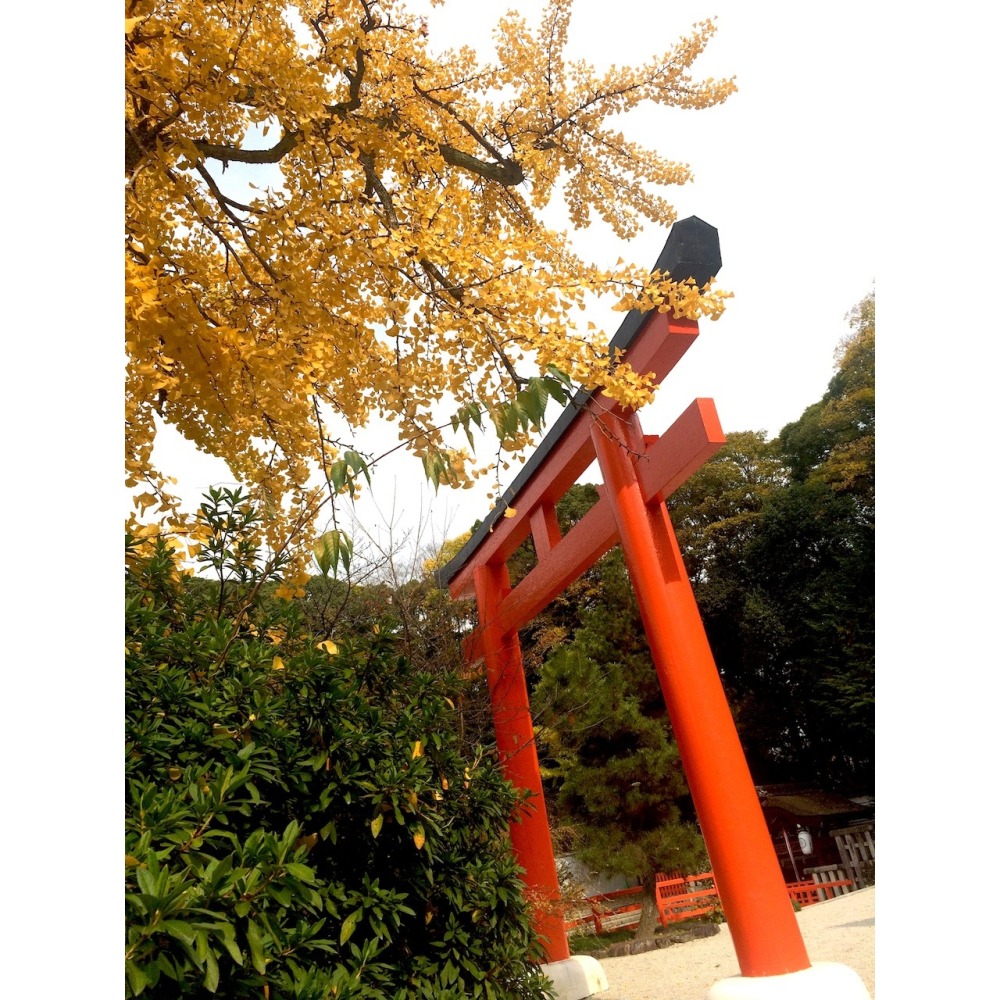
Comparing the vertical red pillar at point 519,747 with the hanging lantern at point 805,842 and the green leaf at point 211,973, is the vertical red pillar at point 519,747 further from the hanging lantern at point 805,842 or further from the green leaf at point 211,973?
the hanging lantern at point 805,842

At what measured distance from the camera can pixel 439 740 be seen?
177 centimetres

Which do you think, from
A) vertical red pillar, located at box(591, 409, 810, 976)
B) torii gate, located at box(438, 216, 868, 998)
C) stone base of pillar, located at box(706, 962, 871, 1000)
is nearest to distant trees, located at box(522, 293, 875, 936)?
torii gate, located at box(438, 216, 868, 998)

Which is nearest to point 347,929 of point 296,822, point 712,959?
point 296,822

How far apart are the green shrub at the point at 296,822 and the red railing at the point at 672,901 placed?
19.1 ft

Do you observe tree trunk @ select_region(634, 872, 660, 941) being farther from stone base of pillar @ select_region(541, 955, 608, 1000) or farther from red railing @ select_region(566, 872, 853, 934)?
stone base of pillar @ select_region(541, 955, 608, 1000)

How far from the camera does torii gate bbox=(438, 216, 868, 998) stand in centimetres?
261

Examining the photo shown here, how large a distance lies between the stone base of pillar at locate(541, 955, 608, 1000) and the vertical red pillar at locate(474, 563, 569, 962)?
0.34 feet

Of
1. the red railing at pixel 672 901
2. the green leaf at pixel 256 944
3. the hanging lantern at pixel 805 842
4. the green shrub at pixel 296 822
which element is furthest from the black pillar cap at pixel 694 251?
the hanging lantern at pixel 805 842

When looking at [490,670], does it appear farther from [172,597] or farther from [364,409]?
→ [172,597]

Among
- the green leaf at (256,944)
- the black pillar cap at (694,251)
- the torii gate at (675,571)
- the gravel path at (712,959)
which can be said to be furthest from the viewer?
the gravel path at (712,959)

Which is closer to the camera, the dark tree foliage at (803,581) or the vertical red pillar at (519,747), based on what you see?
the vertical red pillar at (519,747)

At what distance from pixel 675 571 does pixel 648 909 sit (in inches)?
244

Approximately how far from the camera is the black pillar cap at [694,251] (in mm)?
2496

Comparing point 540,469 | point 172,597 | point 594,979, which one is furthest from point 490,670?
point 172,597
